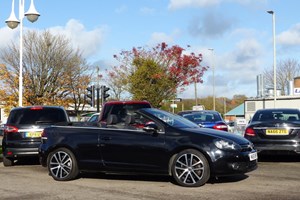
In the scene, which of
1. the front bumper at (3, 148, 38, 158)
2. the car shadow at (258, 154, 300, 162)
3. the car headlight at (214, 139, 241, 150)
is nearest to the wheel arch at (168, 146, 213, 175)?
the car headlight at (214, 139, 241, 150)

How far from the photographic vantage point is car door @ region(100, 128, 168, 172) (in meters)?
8.63

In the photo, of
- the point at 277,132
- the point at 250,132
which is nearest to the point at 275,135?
the point at 277,132

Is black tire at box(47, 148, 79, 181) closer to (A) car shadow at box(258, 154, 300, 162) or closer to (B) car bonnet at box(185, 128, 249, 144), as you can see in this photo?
(B) car bonnet at box(185, 128, 249, 144)

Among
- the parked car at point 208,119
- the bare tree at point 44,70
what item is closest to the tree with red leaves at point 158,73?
the bare tree at point 44,70

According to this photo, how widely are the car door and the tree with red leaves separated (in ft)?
79.5

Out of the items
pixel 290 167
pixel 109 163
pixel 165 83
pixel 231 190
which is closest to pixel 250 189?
pixel 231 190

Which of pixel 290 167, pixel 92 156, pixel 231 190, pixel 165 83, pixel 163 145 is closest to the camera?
pixel 231 190

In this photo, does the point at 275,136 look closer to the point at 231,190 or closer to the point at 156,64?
the point at 231,190

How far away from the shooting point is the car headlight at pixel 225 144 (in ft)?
27.3

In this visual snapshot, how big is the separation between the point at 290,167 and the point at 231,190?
3.70 meters

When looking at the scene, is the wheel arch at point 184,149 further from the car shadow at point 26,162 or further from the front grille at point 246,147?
the car shadow at point 26,162

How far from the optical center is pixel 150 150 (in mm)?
8672

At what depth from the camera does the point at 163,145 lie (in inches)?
338

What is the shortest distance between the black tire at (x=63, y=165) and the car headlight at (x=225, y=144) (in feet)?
9.56
